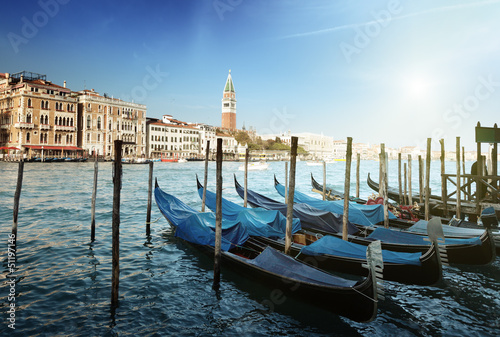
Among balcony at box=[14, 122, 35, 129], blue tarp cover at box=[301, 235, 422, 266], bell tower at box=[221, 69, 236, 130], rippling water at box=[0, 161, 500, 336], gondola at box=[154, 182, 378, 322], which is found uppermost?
bell tower at box=[221, 69, 236, 130]

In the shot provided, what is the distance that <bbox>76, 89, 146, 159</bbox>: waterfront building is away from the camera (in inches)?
1658

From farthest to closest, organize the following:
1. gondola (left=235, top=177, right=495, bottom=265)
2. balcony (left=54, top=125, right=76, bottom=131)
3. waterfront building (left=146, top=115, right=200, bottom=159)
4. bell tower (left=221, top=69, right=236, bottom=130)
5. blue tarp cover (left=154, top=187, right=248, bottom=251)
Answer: bell tower (left=221, top=69, right=236, bottom=130), waterfront building (left=146, top=115, right=200, bottom=159), balcony (left=54, top=125, right=76, bottom=131), blue tarp cover (left=154, top=187, right=248, bottom=251), gondola (left=235, top=177, right=495, bottom=265)

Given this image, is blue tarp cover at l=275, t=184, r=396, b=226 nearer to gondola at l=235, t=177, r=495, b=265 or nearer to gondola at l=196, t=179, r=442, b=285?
gondola at l=235, t=177, r=495, b=265

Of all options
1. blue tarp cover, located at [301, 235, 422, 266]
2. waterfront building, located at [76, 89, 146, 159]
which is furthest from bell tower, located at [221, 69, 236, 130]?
blue tarp cover, located at [301, 235, 422, 266]

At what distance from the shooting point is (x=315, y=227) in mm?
7648

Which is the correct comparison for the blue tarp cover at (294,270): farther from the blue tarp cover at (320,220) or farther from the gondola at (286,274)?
the blue tarp cover at (320,220)

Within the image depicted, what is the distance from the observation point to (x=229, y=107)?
9225 centimetres

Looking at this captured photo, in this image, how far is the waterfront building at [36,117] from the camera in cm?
3612

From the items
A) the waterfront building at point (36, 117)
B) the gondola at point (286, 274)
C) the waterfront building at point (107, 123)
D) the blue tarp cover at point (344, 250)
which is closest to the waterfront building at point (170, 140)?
the waterfront building at point (107, 123)

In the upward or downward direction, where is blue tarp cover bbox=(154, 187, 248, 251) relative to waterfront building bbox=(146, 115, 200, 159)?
downward

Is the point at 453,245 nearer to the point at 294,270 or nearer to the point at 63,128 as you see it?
the point at 294,270

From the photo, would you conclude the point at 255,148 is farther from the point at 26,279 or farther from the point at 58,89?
the point at 26,279

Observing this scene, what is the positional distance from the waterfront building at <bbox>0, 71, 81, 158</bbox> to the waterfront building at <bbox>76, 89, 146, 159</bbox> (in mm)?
1087

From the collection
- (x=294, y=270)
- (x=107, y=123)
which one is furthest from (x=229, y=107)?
(x=294, y=270)
